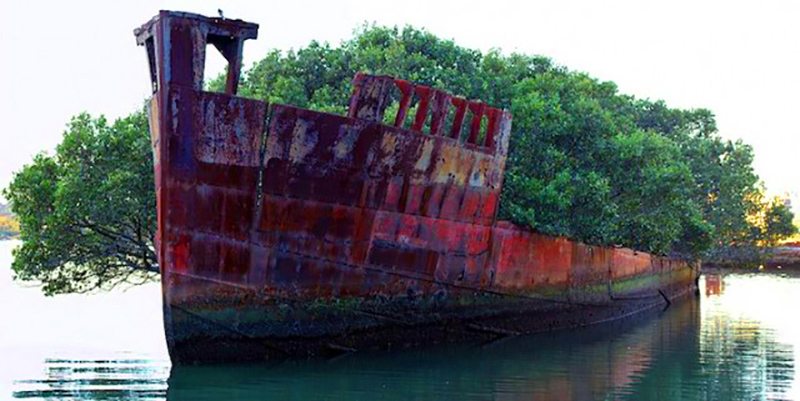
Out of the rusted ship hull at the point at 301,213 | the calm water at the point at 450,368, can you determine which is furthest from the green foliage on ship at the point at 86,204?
the rusted ship hull at the point at 301,213

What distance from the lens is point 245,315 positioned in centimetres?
1363

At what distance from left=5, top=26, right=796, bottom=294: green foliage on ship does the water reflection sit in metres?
3.10

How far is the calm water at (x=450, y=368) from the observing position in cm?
1247

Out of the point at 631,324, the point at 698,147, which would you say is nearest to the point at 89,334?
the point at 631,324

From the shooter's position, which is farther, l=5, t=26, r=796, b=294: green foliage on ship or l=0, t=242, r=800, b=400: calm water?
l=5, t=26, r=796, b=294: green foliage on ship

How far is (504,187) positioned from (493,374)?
683 cm

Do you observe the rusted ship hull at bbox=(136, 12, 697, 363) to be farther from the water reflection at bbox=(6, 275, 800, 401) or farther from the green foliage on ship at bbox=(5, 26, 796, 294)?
the green foliage on ship at bbox=(5, 26, 796, 294)

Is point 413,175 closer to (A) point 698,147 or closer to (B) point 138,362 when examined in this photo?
(B) point 138,362

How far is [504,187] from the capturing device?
66.7 ft

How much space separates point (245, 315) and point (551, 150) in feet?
30.0

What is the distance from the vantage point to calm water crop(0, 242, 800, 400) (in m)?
12.5

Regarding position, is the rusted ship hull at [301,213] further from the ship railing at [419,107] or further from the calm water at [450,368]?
the calm water at [450,368]

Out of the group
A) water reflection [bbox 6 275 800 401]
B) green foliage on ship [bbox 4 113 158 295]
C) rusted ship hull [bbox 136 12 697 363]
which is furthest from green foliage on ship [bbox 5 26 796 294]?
rusted ship hull [bbox 136 12 697 363]

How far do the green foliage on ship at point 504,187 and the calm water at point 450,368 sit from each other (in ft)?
5.49
